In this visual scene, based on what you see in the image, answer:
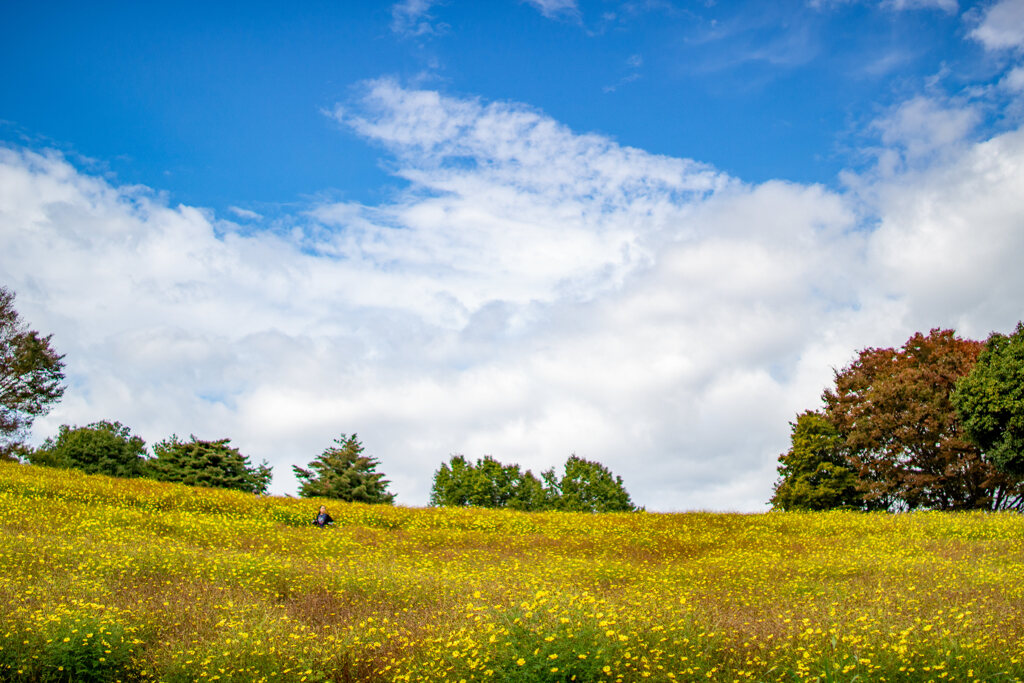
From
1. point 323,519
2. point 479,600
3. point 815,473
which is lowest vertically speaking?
point 479,600

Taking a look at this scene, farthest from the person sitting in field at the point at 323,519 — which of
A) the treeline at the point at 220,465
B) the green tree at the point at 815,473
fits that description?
the green tree at the point at 815,473

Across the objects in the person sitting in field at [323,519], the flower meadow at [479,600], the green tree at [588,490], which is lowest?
the flower meadow at [479,600]

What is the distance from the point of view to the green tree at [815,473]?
42.8 meters

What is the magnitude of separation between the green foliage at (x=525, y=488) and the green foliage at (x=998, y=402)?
21.4 meters

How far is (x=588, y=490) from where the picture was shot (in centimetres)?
4878

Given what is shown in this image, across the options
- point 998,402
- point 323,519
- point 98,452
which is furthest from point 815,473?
point 98,452

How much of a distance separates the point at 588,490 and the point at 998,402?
79.4 feet

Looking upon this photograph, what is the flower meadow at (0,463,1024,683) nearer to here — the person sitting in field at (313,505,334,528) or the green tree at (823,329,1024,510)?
the person sitting in field at (313,505,334,528)

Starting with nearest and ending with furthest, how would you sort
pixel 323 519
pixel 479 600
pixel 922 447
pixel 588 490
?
pixel 479 600, pixel 323 519, pixel 922 447, pixel 588 490

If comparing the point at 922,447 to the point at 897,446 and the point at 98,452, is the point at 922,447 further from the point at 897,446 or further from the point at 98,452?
the point at 98,452

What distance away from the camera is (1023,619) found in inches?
497

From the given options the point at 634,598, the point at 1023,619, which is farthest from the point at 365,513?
the point at 1023,619

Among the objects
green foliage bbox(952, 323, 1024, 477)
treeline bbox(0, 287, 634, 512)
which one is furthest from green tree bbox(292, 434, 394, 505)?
green foliage bbox(952, 323, 1024, 477)

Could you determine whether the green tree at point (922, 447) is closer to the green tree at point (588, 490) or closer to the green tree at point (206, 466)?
the green tree at point (588, 490)
